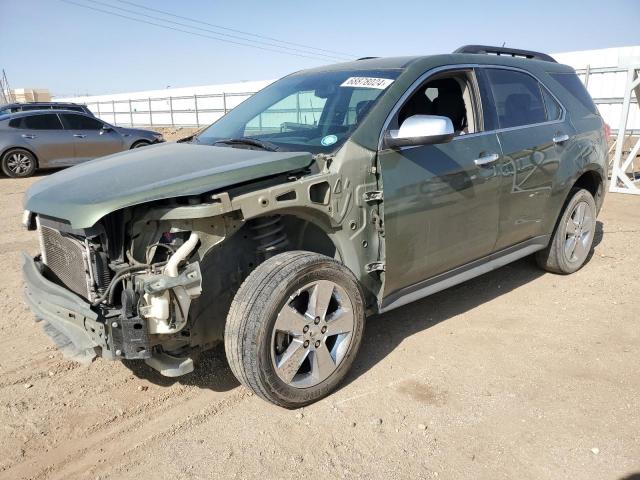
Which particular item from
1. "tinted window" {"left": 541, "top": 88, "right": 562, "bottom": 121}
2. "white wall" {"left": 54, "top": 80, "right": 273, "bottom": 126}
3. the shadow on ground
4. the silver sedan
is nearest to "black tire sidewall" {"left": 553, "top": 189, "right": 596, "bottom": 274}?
the shadow on ground

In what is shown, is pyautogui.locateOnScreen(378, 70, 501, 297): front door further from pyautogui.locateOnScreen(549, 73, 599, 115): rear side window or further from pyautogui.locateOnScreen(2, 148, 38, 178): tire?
pyautogui.locateOnScreen(2, 148, 38, 178): tire

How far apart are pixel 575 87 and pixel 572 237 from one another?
138 centimetres

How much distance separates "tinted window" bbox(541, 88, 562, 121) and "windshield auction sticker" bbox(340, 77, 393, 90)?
1818mm

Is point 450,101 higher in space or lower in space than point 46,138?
higher

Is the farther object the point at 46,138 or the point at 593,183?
the point at 46,138

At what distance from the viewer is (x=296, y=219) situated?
320 cm

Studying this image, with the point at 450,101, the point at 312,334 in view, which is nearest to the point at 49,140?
the point at 450,101

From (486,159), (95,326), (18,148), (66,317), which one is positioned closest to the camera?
(95,326)

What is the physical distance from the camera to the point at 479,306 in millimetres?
4430

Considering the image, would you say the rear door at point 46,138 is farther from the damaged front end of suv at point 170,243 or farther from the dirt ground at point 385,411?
the damaged front end of suv at point 170,243

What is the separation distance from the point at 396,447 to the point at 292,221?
1.39 metres

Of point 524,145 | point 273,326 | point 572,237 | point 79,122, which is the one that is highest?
point 524,145

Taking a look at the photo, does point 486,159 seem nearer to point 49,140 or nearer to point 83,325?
point 83,325

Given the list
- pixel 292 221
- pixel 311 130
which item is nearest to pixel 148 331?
pixel 292 221
